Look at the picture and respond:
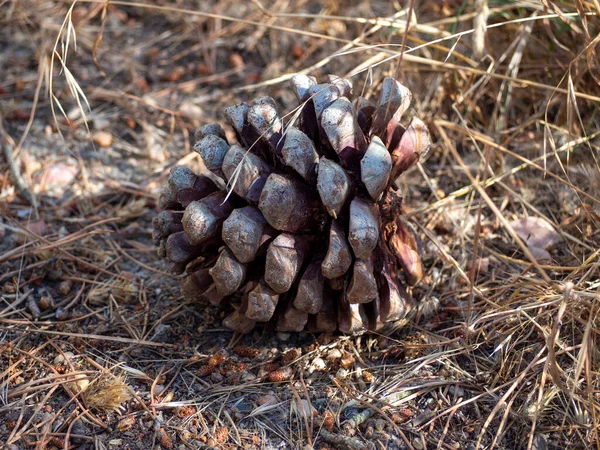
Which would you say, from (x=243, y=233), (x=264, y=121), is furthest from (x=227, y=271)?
(x=264, y=121)

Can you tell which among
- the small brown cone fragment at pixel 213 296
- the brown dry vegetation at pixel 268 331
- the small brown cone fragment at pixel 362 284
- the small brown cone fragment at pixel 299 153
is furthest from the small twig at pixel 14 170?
the small brown cone fragment at pixel 362 284

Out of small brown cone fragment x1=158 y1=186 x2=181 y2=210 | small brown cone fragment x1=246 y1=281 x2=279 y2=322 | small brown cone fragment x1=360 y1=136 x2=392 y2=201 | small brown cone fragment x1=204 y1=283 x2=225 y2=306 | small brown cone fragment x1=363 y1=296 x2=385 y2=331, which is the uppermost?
small brown cone fragment x1=360 y1=136 x2=392 y2=201

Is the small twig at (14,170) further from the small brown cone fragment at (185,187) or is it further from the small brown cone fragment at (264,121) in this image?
the small brown cone fragment at (264,121)

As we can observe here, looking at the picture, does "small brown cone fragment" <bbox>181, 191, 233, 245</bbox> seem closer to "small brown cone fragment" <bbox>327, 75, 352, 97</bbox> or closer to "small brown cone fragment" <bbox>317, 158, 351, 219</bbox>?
"small brown cone fragment" <bbox>317, 158, 351, 219</bbox>

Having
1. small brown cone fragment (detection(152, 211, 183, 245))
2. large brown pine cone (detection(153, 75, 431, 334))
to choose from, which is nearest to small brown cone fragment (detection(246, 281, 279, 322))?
large brown pine cone (detection(153, 75, 431, 334))

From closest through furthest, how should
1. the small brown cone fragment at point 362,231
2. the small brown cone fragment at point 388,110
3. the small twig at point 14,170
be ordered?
the small brown cone fragment at point 362,231 < the small brown cone fragment at point 388,110 < the small twig at point 14,170

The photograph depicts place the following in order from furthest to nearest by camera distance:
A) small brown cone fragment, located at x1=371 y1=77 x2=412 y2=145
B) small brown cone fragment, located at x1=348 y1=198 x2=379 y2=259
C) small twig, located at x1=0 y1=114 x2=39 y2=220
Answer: small twig, located at x1=0 y1=114 x2=39 y2=220
small brown cone fragment, located at x1=371 y1=77 x2=412 y2=145
small brown cone fragment, located at x1=348 y1=198 x2=379 y2=259

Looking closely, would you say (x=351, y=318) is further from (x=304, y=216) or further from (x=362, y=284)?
(x=304, y=216)

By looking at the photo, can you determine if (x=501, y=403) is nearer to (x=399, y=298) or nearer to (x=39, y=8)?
(x=399, y=298)
